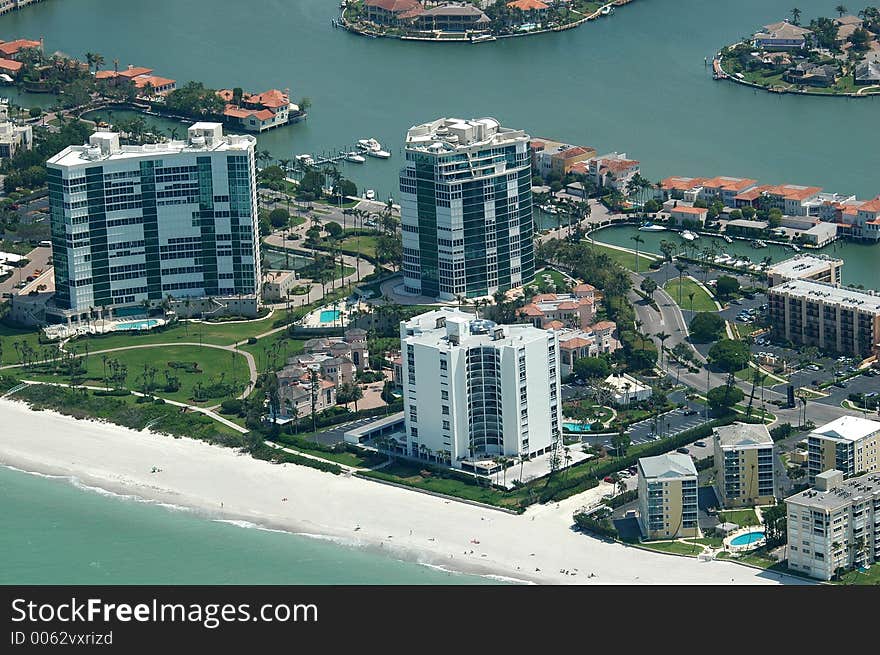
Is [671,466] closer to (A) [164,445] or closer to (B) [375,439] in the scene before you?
(B) [375,439]

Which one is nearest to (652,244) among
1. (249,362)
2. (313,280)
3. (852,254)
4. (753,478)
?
(852,254)

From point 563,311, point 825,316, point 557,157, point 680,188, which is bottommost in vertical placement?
point 825,316

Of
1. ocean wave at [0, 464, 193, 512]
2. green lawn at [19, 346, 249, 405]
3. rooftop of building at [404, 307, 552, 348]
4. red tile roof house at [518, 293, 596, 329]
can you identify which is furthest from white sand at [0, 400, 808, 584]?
red tile roof house at [518, 293, 596, 329]

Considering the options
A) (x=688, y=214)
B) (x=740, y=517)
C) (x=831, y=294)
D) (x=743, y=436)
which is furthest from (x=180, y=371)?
(x=688, y=214)

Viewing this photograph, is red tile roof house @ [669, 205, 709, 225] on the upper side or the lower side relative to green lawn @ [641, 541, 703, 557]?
upper

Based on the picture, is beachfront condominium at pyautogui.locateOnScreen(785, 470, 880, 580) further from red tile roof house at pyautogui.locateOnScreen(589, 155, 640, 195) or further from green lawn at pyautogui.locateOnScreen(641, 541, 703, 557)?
red tile roof house at pyautogui.locateOnScreen(589, 155, 640, 195)

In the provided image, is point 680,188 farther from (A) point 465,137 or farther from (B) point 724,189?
(A) point 465,137

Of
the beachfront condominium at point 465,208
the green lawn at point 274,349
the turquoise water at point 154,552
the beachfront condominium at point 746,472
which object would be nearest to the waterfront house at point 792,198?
the beachfront condominium at point 465,208

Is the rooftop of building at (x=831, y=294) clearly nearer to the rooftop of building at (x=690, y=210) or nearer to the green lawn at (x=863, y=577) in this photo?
the rooftop of building at (x=690, y=210)
